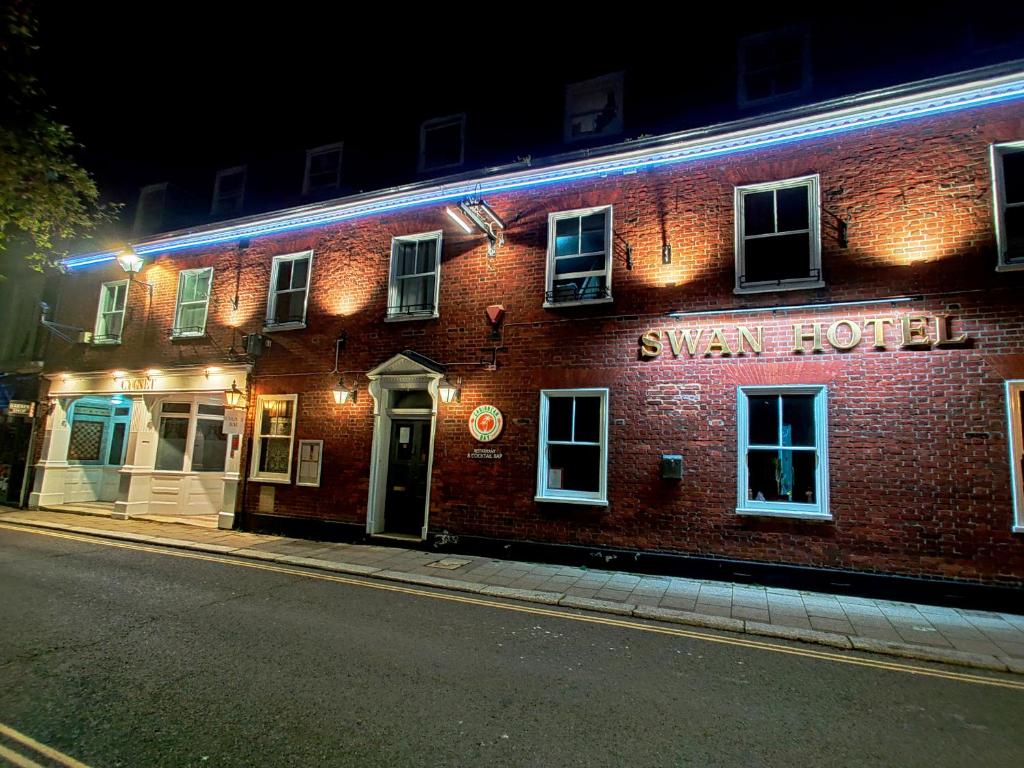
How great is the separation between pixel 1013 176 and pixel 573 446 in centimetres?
756

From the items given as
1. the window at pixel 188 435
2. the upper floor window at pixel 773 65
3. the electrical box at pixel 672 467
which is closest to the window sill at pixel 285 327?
the window at pixel 188 435

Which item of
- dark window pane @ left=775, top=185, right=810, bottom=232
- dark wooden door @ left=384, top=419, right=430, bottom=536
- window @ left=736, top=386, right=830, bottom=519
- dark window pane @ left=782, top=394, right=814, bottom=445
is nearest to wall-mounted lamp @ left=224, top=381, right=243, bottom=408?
dark wooden door @ left=384, top=419, right=430, bottom=536

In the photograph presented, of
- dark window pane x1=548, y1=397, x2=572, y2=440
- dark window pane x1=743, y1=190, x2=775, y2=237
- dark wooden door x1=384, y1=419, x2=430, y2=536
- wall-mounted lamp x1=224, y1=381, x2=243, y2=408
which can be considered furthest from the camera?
wall-mounted lamp x1=224, y1=381, x2=243, y2=408

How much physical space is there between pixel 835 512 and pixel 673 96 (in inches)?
311

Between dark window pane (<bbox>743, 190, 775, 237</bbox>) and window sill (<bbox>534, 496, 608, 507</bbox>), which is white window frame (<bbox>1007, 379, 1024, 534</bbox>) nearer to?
dark window pane (<bbox>743, 190, 775, 237</bbox>)

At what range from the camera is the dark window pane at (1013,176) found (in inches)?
285

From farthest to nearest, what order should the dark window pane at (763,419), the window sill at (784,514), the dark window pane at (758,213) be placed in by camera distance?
the dark window pane at (758,213) → the dark window pane at (763,419) → the window sill at (784,514)

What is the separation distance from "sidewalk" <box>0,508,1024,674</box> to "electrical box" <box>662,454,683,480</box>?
5.11 ft

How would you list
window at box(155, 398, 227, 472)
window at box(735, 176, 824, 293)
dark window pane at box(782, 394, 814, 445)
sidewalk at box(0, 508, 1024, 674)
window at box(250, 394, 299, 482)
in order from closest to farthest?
sidewalk at box(0, 508, 1024, 674) < dark window pane at box(782, 394, 814, 445) < window at box(735, 176, 824, 293) < window at box(250, 394, 299, 482) < window at box(155, 398, 227, 472)

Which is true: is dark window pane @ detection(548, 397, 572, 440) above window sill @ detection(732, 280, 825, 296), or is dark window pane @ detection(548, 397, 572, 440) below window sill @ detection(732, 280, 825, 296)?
below

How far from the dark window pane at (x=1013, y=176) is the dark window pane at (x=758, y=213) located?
296 centimetres

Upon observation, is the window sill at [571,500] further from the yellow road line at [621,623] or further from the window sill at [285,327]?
the window sill at [285,327]

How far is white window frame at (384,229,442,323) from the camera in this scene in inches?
412

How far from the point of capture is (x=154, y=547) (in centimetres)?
977
